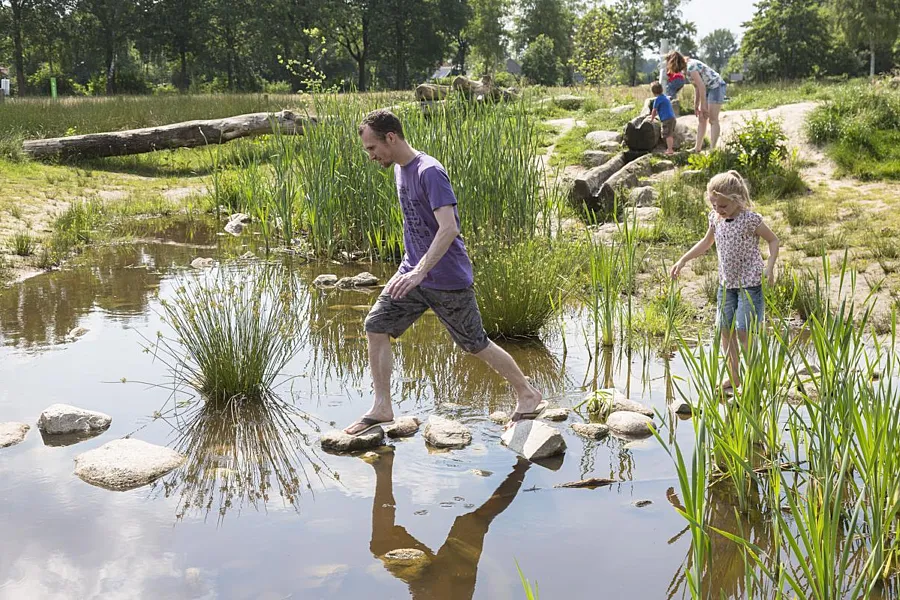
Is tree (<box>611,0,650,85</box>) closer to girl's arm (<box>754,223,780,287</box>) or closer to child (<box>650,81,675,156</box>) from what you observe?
child (<box>650,81,675,156</box>)

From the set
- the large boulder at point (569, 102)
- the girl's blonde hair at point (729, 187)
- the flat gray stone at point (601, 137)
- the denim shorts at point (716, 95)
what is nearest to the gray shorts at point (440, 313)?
the girl's blonde hair at point (729, 187)

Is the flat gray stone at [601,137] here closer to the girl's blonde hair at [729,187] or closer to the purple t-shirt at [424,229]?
the girl's blonde hair at [729,187]

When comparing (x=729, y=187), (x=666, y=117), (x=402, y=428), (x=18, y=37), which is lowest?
(x=402, y=428)

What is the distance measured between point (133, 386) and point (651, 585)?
371cm

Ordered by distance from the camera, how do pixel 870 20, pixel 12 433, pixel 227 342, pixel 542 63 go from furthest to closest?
pixel 542 63, pixel 870 20, pixel 227 342, pixel 12 433

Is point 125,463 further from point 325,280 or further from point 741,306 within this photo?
point 325,280

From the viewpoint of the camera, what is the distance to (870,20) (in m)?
46.4

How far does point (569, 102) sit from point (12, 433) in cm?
1805

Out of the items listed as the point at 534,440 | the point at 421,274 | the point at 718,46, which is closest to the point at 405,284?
the point at 421,274

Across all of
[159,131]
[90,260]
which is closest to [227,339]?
[90,260]

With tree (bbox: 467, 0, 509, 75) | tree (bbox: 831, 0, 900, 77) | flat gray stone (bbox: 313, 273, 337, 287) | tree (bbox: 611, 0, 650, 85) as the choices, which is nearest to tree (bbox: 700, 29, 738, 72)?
tree (bbox: 611, 0, 650, 85)

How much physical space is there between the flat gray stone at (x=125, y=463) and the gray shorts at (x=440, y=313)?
3.98 feet

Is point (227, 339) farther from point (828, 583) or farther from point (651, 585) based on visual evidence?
point (828, 583)

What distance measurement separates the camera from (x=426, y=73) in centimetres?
6238
